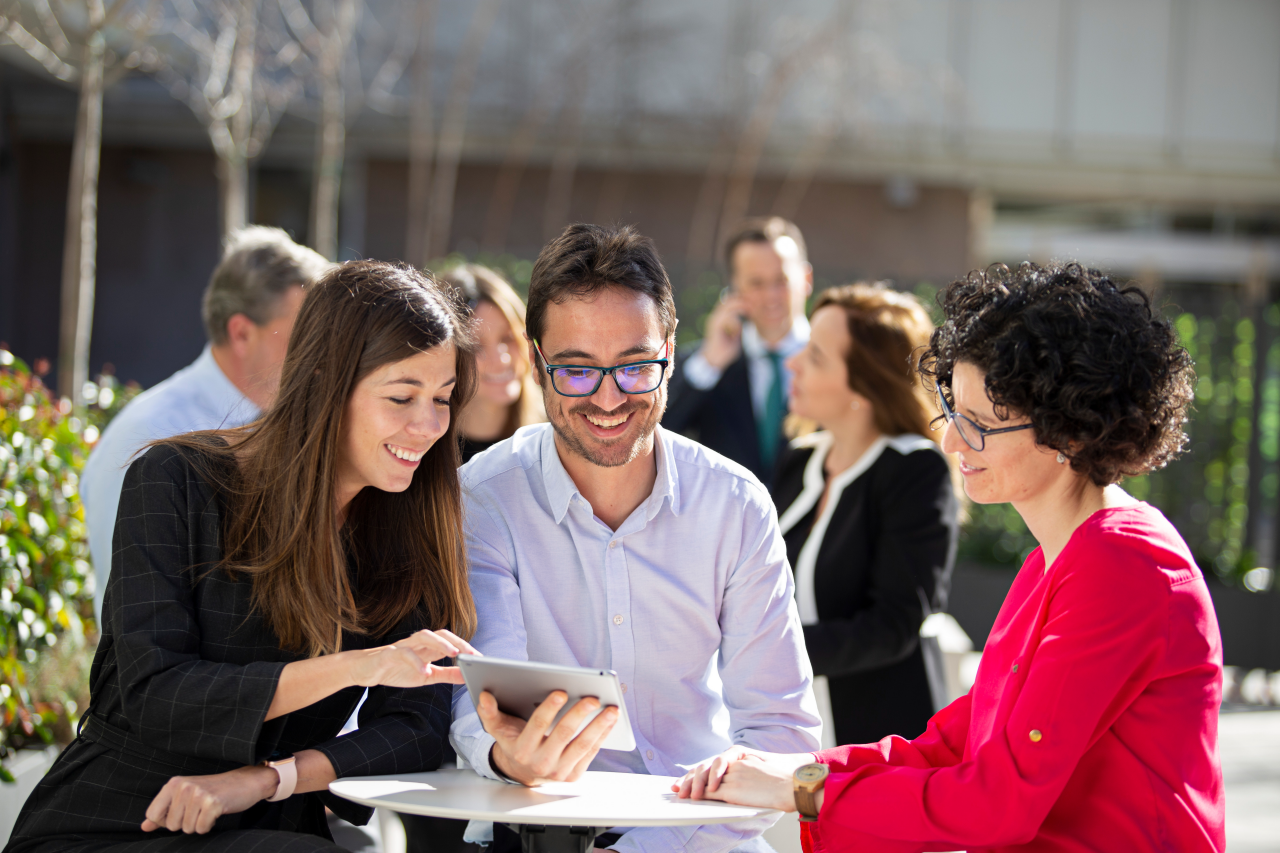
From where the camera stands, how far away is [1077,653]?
63.0 inches

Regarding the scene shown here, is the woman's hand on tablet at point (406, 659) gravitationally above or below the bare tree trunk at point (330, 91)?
below

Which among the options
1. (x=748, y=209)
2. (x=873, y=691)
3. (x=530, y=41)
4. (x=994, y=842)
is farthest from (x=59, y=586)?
(x=748, y=209)

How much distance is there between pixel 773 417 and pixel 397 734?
9.68 ft

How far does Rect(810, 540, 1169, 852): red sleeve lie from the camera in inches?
62.6

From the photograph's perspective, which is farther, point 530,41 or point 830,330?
point 530,41

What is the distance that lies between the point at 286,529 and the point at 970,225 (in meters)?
12.3

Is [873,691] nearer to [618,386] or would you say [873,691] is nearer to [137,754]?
[618,386]

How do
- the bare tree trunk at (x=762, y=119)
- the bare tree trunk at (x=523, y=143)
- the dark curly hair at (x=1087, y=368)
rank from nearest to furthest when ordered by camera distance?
the dark curly hair at (x=1087, y=368)
the bare tree trunk at (x=762, y=119)
the bare tree trunk at (x=523, y=143)

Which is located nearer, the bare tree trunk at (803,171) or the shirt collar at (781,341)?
the shirt collar at (781,341)

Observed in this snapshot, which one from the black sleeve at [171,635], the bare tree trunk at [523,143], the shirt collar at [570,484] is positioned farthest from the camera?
the bare tree trunk at [523,143]

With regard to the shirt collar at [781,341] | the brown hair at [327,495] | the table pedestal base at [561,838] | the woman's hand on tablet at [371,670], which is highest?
the shirt collar at [781,341]

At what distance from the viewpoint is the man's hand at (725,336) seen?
4.76 m

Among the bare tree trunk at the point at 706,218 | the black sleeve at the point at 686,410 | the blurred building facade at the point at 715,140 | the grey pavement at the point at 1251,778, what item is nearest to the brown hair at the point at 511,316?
the black sleeve at the point at 686,410

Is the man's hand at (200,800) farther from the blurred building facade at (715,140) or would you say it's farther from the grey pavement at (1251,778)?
the blurred building facade at (715,140)
